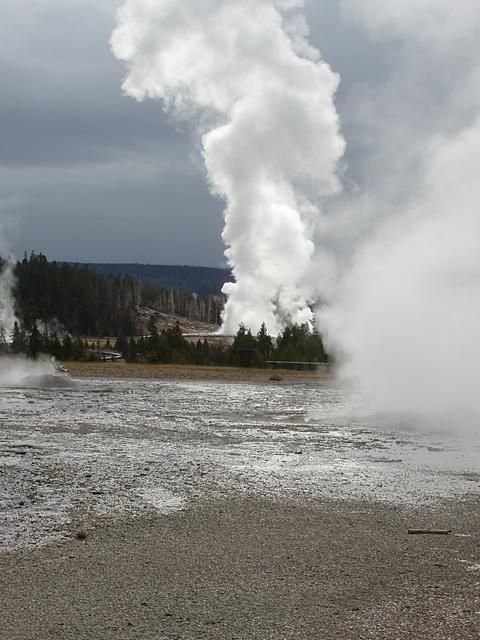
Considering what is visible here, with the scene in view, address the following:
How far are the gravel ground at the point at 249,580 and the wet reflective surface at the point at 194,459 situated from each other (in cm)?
107

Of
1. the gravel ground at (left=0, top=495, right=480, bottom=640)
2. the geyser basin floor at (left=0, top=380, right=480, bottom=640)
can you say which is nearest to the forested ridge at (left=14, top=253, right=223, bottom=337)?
the geyser basin floor at (left=0, top=380, right=480, bottom=640)

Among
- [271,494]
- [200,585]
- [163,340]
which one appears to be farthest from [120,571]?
[163,340]

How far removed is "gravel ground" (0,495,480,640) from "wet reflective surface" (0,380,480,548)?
3.51 feet

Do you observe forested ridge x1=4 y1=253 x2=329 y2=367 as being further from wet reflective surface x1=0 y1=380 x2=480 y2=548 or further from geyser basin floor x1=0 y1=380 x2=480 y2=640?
geyser basin floor x1=0 y1=380 x2=480 y2=640

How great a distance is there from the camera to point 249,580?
27.7ft

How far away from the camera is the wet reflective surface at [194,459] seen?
504 inches

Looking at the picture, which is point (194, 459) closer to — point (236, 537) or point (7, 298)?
point (236, 537)

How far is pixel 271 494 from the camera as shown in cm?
1340

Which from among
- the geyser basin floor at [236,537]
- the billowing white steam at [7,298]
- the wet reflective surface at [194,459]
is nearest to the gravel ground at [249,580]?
the geyser basin floor at [236,537]

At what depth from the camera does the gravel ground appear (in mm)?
7125

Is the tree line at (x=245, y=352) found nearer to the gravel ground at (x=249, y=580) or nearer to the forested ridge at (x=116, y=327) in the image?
the forested ridge at (x=116, y=327)

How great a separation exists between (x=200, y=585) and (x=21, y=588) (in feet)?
5.57

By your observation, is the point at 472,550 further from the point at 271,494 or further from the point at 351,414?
the point at 351,414

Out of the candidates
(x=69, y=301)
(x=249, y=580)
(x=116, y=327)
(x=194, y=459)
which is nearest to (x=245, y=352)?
→ (x=194, y=459)
